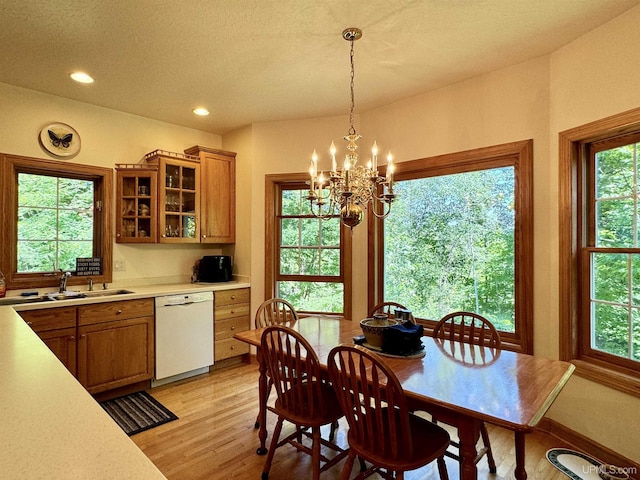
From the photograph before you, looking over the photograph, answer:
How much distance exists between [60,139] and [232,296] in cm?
223

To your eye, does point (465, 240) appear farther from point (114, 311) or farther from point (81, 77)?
point (81, 77)

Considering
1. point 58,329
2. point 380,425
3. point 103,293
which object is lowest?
point 380,425

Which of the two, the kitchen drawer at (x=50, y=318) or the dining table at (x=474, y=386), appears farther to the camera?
the kitchen drawer at (x=50, y=318)

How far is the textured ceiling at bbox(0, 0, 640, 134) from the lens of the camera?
207 cm

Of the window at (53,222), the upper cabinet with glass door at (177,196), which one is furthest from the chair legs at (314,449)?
the window at (53,222)

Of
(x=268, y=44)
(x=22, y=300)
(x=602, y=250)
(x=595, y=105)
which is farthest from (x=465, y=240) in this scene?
(x=22, y=300)

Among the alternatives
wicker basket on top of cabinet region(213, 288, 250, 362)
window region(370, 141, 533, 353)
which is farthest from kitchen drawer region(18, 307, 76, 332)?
window region(370, 141, 533, 353)

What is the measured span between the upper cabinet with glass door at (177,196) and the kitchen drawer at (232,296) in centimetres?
66

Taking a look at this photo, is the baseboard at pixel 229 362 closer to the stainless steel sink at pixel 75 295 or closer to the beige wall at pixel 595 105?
the stainless steel sink at pixel 75 295

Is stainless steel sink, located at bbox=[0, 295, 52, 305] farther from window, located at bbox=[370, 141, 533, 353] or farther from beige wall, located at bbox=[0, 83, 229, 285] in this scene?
window, located at bbox=[370, 141, 533, 353]

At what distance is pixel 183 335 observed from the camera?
3486mm

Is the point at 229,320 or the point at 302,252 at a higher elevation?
the point at 302,252

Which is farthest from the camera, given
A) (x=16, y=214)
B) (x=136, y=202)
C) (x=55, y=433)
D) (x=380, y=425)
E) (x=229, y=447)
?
(x=136, y=202)

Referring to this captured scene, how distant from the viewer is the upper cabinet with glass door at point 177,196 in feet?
12.0
